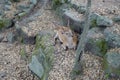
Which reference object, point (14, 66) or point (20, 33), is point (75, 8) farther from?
point (14, 66)

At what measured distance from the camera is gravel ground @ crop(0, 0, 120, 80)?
780 centimetres

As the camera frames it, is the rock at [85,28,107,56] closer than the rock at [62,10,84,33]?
Yes

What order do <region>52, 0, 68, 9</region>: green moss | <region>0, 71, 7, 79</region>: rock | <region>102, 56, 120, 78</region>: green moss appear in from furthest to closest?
1. <region>52, 0, 68, 9</region>: green moss
2. <region>0, 71, 7, 79</region>: rock
3. <region>102, 56, 120, 78</region>: green moss

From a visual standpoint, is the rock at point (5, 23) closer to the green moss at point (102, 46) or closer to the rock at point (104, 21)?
the rock at point (104, 21)

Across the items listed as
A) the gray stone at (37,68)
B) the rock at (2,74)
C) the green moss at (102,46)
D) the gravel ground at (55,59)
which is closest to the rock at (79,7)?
the gravel ground at (55,59)

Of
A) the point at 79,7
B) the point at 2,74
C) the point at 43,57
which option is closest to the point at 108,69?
the point at 43,57

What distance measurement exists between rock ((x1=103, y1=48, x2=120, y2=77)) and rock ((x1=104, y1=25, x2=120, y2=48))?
Answer: 0.84ft

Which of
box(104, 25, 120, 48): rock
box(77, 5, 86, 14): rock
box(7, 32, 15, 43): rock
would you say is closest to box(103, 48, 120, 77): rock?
box(104, 25, 120, 48): rock

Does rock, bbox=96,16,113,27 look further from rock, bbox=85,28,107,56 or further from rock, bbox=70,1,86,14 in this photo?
rock, bbox=70,1,86,14

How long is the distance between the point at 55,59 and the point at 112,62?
6.37 ft

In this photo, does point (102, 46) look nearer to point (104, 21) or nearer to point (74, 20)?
point (104, 21)

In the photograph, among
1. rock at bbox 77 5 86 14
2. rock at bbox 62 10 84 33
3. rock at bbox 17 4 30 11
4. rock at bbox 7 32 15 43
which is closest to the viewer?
rock at bbox 62 10 84 33

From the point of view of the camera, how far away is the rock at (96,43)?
315 inches

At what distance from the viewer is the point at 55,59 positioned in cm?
834
